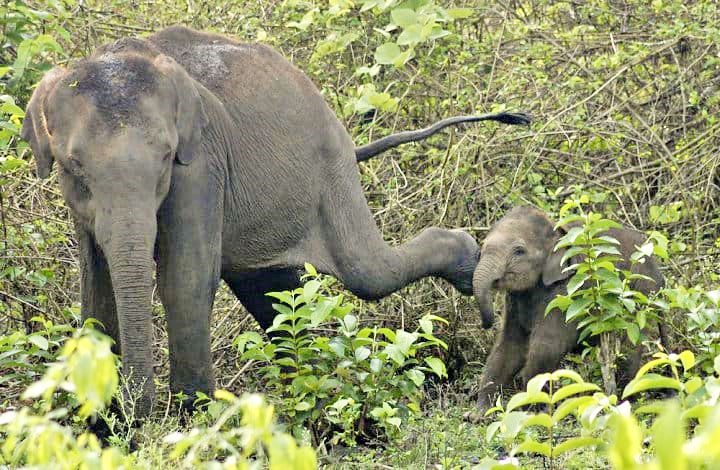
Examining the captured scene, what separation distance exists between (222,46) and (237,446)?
1981mm

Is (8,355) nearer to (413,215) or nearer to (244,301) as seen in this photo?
(244,301)

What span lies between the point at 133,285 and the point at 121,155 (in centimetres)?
50

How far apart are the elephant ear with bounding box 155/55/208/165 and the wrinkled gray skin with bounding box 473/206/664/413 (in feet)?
5.44

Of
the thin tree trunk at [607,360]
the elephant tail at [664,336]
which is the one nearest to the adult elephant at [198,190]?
the elephant tail at [664,336]

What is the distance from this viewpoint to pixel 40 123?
217 inches

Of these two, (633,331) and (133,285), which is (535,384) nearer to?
(133,285)

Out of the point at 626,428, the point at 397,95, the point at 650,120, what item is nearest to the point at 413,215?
the point at 397,95

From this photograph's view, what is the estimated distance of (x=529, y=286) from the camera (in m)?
6.70

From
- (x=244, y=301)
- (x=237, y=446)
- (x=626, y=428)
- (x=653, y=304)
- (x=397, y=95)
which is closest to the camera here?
(x=626, y=428)

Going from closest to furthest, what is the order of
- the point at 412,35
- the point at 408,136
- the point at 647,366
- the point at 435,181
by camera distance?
the point at 647,366 → the point at 412,35 → the point at 408,136 → the point at 435,181

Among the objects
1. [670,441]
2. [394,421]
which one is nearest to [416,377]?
[394,421]

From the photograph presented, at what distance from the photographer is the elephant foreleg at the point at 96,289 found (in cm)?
566

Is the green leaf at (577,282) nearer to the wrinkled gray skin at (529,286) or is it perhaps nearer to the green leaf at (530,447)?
the wrinkled gray skin at (529,286)

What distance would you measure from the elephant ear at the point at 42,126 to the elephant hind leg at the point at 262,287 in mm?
1387
